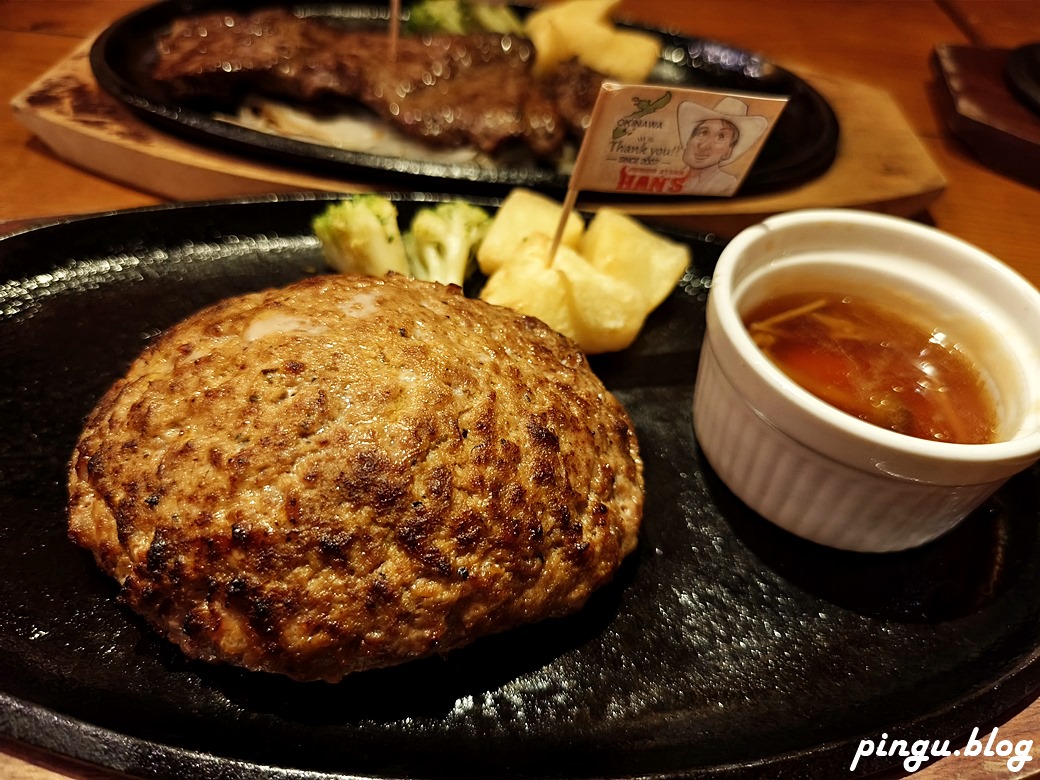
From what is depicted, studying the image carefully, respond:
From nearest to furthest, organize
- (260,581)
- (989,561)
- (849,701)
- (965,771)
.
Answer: (260,581), (965,771), (849,701), (989,561)

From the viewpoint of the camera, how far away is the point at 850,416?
1.70 meters

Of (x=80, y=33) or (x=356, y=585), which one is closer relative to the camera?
(x=356, y=585)

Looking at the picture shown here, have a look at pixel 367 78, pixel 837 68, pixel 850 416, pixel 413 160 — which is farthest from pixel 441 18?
pixel 850 416

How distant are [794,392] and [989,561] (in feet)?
2.82

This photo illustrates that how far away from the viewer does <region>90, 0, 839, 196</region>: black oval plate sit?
3.01m

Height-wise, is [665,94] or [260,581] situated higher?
[665,94]

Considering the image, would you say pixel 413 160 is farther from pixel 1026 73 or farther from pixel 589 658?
pixel 1026 73

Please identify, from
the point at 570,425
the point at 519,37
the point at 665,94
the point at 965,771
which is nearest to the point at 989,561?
the point at 965,771

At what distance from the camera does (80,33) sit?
14.0ft

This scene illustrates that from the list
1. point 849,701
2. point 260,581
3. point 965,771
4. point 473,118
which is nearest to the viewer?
point 260,581

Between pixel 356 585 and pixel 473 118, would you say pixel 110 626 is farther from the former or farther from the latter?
pixel 473 118

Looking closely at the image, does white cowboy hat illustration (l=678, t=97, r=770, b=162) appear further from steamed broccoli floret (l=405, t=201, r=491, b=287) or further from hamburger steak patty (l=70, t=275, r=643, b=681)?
hamburger steak patty (l=70, t=275, r=643, b=681)

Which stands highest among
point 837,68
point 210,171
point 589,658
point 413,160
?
point 837,68

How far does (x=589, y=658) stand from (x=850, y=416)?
0.86m
